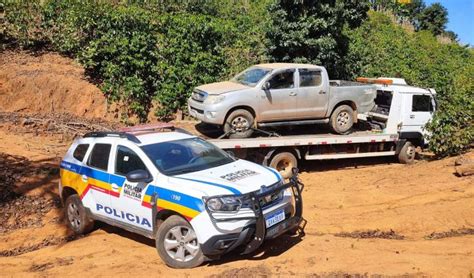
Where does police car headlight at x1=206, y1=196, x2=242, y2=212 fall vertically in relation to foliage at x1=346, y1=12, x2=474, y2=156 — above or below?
below

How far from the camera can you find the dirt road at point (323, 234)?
621 cm

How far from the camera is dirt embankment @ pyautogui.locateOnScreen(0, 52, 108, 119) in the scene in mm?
15602

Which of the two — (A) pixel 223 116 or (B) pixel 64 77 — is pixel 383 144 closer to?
(A) pixel 223 116

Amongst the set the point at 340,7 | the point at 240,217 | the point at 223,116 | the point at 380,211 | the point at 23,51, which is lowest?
the point at 380,211

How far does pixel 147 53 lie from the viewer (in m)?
16.2

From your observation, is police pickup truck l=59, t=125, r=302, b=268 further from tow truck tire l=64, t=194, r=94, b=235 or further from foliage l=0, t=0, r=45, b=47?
foliage l=0, t=0, r=45, b=47

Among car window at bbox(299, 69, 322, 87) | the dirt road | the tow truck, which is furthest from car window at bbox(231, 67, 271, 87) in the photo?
the dirt road

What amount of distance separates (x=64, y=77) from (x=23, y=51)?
2287 mm

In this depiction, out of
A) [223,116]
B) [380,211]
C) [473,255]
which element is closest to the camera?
[473,255]

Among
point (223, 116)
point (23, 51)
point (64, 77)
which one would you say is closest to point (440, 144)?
point (223, 116)

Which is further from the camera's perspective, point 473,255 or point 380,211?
point 380,211

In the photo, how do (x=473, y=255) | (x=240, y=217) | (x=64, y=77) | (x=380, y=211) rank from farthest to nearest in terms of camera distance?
(x=64, y=77), (x=380, y=211), (x=473, y=255), (x=240, y=217)

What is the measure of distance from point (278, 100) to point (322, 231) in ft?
13.3

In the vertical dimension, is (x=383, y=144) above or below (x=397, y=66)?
below
